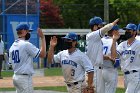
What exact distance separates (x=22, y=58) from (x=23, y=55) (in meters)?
0.07

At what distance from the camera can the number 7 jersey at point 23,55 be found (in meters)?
10.3

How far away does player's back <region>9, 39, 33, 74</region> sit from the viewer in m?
10.3

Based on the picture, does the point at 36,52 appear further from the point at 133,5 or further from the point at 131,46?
the point at 133,5

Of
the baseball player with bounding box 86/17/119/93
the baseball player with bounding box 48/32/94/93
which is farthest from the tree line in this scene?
the baseball player with bounding box 48/32/94/93

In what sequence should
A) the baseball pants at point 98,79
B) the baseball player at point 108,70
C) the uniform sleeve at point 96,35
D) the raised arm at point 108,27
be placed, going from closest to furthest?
1. the raised arm at point 108,27
2. the uniform sleeve at point 96,35
3. the baseball pants at point 98,79
4. the baseball player at point 108,70

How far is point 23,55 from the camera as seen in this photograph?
33.9ft

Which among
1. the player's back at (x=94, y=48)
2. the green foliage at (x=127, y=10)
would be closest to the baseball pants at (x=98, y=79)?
the player's back at (x=94, y=48)

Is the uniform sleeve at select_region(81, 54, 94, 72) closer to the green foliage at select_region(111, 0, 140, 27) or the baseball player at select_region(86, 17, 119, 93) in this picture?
the baseball player at select_region(86, 17, 119, 93)

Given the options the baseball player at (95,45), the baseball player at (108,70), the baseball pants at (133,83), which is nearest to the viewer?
the baseball player at (95,45)

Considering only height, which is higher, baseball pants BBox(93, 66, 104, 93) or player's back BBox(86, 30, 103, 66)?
player's back BBox(86, 30, 103, 66)

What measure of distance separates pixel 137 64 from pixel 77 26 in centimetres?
4369

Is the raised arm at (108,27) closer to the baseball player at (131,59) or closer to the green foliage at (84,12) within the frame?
the baseball player at (131,59)

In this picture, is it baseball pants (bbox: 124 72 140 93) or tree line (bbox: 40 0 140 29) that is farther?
tree line (bbox: 40 0 140 29)

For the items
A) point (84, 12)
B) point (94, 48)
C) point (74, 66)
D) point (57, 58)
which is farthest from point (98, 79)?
point (84, 12)
